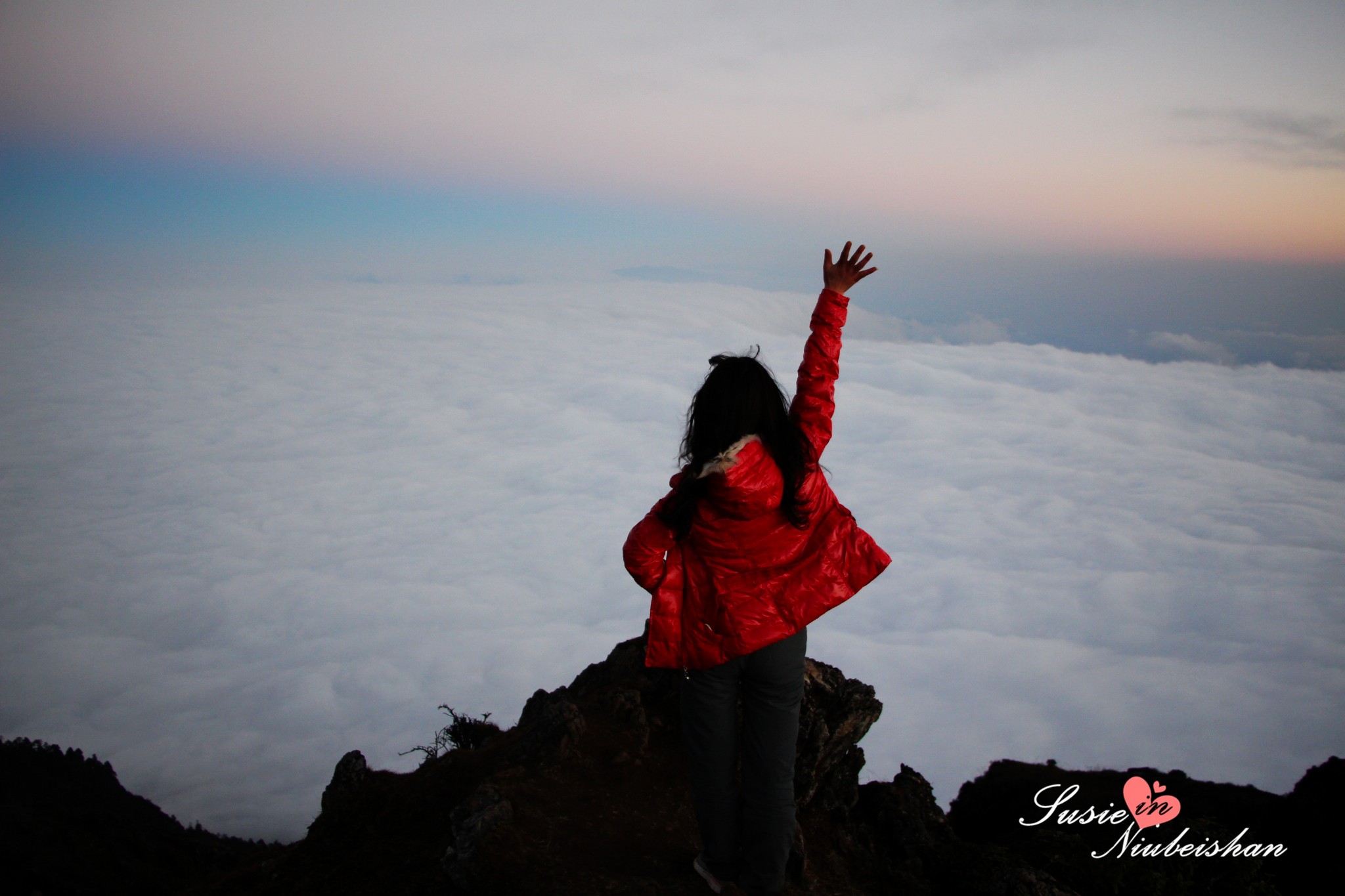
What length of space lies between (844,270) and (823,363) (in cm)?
51

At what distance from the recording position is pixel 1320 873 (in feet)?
22.6

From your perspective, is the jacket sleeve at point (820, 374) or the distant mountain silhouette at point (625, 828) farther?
the distant mountain silhouette at point (625, 828)

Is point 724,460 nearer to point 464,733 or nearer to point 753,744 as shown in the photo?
point 753,744

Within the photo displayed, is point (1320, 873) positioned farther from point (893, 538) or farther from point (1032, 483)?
point (1032, 483)

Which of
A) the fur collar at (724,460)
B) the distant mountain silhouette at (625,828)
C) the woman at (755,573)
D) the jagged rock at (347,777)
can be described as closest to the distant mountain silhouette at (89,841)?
the jagged rock at (347,777)

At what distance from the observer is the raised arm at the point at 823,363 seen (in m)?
2.88

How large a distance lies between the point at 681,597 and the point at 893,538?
75.4 m

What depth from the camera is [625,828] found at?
13.2ft

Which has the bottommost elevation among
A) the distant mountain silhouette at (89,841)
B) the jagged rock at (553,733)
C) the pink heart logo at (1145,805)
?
the distant mountain silhouette at (89,841)

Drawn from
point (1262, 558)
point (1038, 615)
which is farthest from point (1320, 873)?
point (1262, 558)

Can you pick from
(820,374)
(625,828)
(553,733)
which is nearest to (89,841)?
(553,733)

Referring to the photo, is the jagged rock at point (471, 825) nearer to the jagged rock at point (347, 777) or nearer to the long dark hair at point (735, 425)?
the jagged rock at point (347, 777)

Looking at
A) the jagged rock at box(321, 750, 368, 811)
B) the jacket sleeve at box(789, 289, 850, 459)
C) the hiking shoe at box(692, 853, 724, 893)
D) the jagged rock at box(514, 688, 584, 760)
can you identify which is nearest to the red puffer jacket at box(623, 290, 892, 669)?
the jacket sleeve at box(789, 289, 850, 459)

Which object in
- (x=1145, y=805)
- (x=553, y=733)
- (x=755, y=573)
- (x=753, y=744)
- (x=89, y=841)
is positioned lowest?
(x=89, y=841)
